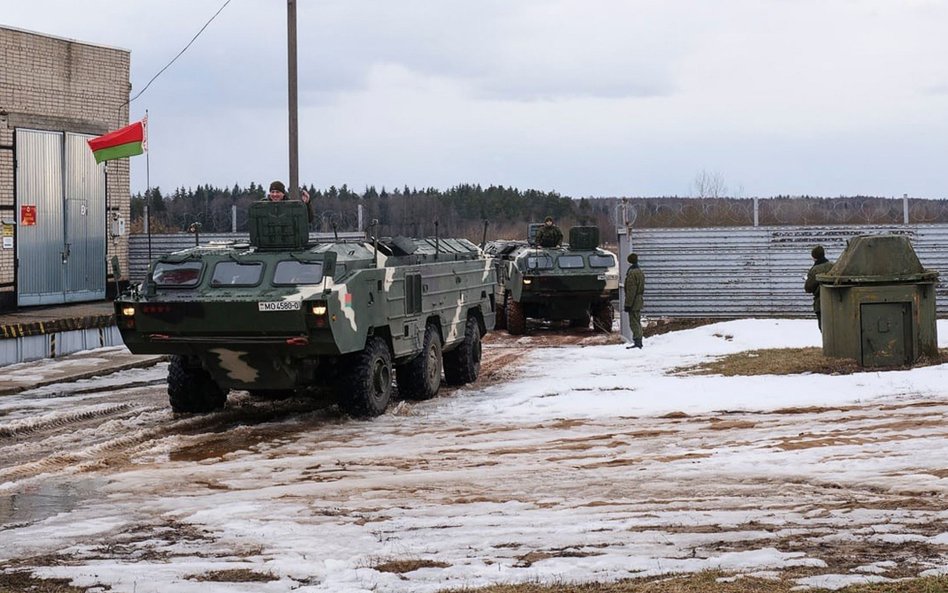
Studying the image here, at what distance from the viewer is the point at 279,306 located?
1176 centimetres

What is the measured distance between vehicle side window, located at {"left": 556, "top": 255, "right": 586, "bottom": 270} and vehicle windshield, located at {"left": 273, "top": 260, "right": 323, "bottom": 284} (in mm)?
11353

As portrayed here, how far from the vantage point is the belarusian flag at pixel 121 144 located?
23703 millimetres

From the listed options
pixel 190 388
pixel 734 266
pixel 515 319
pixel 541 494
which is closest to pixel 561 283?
pixel 515 319

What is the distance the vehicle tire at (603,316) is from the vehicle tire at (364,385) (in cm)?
1137

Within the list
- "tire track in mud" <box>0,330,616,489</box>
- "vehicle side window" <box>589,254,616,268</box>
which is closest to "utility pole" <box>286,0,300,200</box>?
"tire track in mud" <box>0,330,616,489</box>

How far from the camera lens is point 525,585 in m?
6.10

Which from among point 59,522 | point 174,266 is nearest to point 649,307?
point 174,266

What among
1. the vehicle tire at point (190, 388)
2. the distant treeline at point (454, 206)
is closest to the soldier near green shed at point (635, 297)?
the vehicle tire at point (190, 388)

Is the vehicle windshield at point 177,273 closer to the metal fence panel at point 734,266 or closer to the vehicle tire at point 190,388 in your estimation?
the vehicle tire at point 190,388

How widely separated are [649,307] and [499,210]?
1884 inches

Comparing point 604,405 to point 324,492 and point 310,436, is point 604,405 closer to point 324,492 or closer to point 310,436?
point 310,436

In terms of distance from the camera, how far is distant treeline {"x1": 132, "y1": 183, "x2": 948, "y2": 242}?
32.4 meters

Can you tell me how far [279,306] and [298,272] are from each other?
0.62 m

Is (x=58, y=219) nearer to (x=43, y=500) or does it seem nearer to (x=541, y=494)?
(x=43, y=500)
